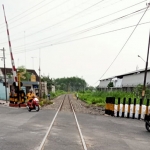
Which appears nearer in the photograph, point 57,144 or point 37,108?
point 57,144

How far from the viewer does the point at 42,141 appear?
286 inches

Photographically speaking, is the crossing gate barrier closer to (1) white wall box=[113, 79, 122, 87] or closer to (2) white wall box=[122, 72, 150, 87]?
(2) white wall box=[122, 72, 150, 87]

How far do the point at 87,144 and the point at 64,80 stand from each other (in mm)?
153920

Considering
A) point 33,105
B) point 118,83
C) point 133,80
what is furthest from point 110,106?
point 118,83

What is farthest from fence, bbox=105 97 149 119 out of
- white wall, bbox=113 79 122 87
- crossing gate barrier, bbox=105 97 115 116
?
white wall, bbox=113 79 122 87

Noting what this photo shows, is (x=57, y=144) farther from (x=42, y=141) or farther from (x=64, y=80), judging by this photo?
(x=64, y=80)

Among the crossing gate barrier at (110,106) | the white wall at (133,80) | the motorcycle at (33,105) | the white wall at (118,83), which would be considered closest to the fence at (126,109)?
the crossing gate barrier at (110,106)

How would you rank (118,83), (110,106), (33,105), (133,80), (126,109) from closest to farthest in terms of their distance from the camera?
(126,109) → (110,106) → (33,105) → (133,80) → (118,83)

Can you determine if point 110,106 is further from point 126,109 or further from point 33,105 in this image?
point 33,105

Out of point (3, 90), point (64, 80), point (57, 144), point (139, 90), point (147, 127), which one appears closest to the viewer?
A: point (57, 144)

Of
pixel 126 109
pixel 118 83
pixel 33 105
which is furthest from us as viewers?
Result: pixel 118 83

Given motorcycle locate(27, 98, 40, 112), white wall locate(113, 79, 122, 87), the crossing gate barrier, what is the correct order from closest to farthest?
the crossing gate barrier → motorcycle locate(27, 98, 40, 112) → white wall locate(113, 79, 122, 87)

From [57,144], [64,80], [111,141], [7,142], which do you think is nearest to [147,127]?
[111,141]

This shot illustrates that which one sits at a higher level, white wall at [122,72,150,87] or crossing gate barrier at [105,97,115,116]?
white wall at [122,72,150,87]
